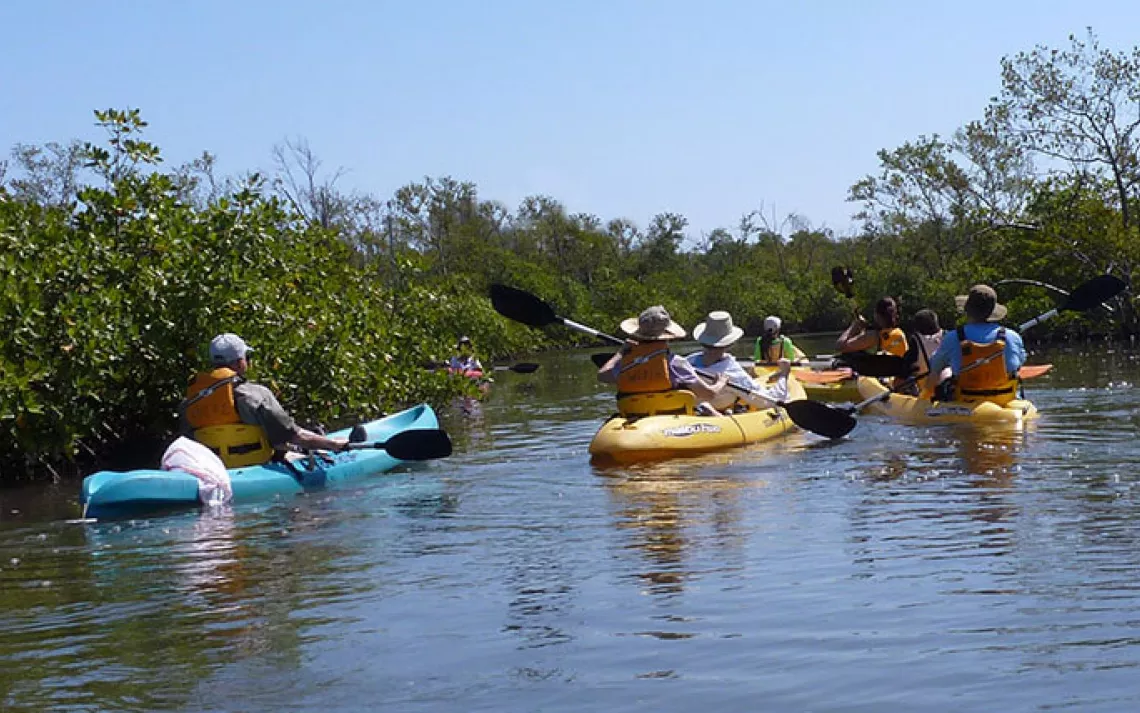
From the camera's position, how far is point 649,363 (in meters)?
11.7

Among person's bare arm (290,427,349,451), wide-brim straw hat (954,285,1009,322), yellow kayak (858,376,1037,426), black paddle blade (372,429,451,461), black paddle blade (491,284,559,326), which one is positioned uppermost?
black paddle blade (491,284,559,326)

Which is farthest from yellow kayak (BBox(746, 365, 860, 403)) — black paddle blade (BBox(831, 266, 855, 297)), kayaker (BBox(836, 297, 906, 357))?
kayaker (BBox(836, 297, 906, 357))

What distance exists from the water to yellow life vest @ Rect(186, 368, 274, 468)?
23.1 inches

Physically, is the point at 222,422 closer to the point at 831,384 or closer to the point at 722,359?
the point at 722,359

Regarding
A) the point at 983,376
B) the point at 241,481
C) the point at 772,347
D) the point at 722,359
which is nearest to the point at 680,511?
the point at 241,481

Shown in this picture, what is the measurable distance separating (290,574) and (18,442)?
20.2 feet

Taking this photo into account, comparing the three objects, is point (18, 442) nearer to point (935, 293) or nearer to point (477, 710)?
point (477, 710)

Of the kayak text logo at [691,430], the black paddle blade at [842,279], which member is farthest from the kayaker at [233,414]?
the black paddle blade at [842,279]

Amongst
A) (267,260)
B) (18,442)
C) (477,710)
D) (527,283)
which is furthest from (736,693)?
(527,283)

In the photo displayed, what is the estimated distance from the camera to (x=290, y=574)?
7094 millimetres

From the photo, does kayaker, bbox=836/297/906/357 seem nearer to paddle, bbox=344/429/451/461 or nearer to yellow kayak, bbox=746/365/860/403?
yellow kayak, bbox=746/365/860/403

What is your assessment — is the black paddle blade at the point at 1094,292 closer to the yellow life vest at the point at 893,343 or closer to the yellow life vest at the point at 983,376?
the yellow life vest at the point at 893,343

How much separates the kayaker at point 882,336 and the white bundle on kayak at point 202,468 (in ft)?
24.5

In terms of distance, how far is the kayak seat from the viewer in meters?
11.7
